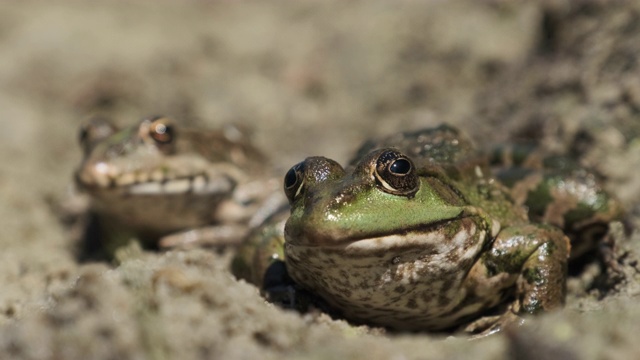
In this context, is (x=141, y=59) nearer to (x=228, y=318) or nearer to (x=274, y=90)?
(x=274, y=90)

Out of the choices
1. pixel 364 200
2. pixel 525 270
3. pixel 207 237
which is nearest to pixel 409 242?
pixel 364 200

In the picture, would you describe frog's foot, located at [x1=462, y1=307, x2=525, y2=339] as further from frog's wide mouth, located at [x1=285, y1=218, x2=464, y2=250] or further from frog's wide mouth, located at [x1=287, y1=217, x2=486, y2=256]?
Answer: frog's wide mouth, located at [x1=285, y1=218, x2=464, y2=250]

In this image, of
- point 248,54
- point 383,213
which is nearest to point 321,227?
point 383,213

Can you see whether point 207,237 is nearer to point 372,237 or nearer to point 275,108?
point 372,237

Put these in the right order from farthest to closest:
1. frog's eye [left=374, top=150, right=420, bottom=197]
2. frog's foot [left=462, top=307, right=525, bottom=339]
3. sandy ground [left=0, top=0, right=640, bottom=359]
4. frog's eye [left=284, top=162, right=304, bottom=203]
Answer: frog's foot [left=462, top=307, right=525, bottom=339] → frog's eye [left=284, top=162, right=304, bottom=203] → frog's eye [left=374, top=150, right=420, bottom=197] → sandy ground [left=0, top=0, right=640, bottom=359]

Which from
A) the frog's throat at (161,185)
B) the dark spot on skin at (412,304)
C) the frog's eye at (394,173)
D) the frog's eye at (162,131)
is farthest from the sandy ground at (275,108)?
the frog's eye at (162,131)

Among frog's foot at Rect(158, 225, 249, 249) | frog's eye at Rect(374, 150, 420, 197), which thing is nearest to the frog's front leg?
frog's eye at Rect(374, 150, 420, 197)
